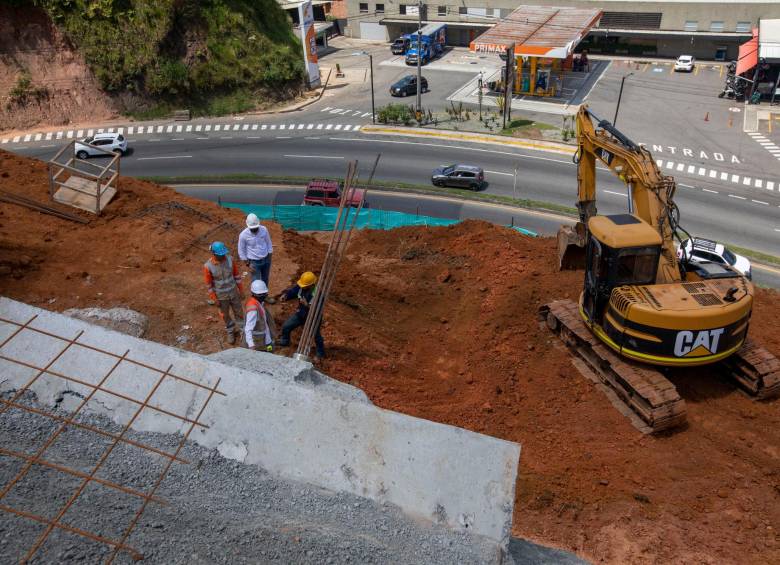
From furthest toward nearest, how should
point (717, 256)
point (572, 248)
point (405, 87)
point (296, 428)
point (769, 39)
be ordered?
point (405, 87)
point (769, 39)
point (717, 256)
point (572, 248)
point (296, 428)

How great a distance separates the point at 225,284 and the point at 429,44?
4784 centimetres

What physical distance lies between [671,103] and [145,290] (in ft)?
132

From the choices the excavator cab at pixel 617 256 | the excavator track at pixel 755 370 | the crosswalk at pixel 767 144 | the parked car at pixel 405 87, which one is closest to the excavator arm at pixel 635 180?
the excavator cab at pixel 617 256

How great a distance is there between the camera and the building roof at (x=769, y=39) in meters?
40.4

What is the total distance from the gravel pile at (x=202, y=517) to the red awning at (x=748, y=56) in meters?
45.8

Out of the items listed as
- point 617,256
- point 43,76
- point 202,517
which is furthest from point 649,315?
point 43,76

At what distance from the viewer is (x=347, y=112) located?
138ft

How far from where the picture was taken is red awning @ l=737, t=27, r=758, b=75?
41656mm

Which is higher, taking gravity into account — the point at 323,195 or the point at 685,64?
the point at 685,64

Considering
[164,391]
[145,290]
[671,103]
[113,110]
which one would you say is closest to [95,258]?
[145,290]

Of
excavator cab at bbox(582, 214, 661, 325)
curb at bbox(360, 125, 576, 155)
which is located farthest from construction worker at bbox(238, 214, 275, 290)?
curb at bbox(360, 125, 576, 155)

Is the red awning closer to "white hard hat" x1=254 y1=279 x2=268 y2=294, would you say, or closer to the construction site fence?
the construction site fence

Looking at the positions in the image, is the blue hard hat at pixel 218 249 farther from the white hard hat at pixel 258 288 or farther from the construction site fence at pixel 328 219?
the construction site fence at pixel 328 219

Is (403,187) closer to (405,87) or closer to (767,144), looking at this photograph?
(405,87)
